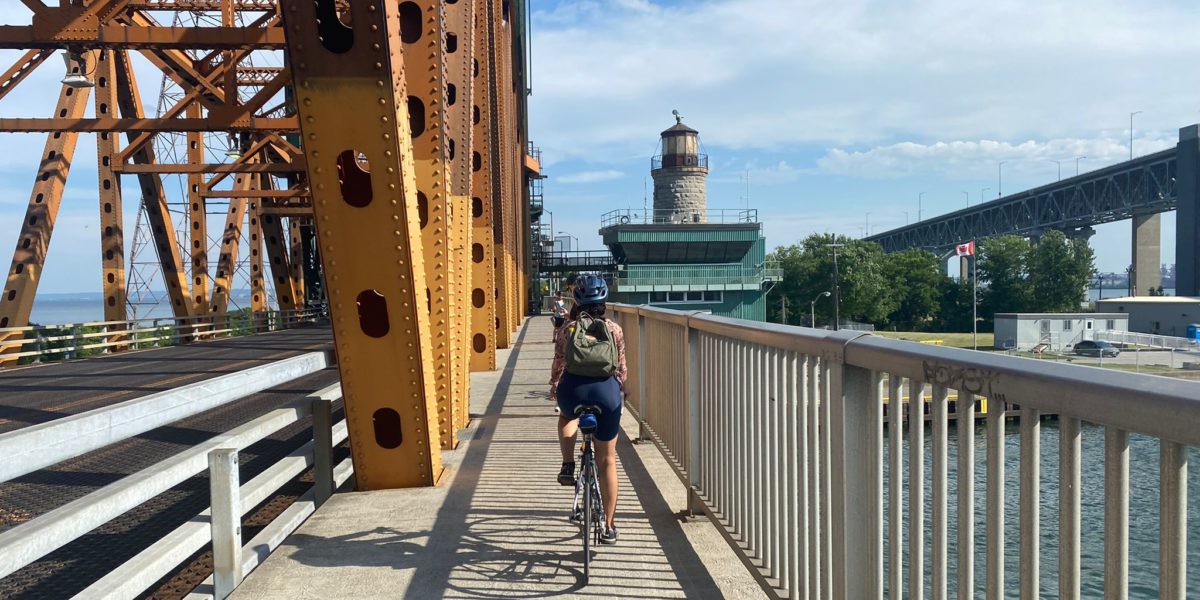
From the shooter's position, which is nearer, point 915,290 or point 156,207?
point 156,207

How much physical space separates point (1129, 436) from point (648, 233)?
65480 millimetres

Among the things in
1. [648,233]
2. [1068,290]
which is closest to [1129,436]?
[648,233]

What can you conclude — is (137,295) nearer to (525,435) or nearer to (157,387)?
(157,387)

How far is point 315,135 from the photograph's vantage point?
5.45 m

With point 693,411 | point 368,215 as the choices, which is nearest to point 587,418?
point 693,411

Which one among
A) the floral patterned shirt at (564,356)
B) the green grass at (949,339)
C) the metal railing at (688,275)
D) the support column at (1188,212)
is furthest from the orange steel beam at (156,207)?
the support column at (1188,212)

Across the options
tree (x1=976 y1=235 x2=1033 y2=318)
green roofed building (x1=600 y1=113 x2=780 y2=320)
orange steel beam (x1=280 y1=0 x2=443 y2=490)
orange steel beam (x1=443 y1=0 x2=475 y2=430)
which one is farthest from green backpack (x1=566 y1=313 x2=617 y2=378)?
tree (x1=976 y1=235 x2=1033 y2=318)

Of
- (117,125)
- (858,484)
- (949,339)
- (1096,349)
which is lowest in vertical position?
(949,339)

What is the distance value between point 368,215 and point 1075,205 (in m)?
103

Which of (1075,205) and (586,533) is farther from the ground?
(1075,205)

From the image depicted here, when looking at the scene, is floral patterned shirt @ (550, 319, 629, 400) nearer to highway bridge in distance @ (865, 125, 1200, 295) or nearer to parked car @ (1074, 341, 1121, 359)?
parked car @ (1074, 341, 1121, 359)

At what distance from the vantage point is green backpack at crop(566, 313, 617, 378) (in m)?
5.27

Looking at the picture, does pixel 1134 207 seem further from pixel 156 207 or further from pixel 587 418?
pixel 587 418

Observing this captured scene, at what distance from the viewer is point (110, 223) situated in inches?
1091
